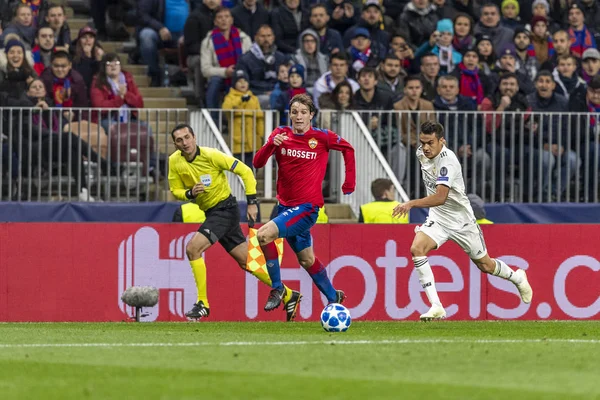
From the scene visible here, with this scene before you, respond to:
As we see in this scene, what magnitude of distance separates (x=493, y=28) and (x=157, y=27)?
5598mm

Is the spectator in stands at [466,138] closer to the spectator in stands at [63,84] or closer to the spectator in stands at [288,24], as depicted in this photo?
the spectator in stands at [288,24]

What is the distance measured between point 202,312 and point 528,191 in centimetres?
637

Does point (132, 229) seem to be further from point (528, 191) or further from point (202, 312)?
→ point (528, 191)

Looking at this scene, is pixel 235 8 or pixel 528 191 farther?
pixel 235 8

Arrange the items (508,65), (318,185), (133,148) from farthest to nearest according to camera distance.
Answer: (508,65)
(133,148)
(318,185)

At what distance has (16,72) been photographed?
64.1 feet

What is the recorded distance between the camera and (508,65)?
73.8 ft

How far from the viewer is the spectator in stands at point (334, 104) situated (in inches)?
790

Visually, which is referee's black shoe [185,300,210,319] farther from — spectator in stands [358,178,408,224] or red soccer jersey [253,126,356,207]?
spectator in stands [358,178,408,224]

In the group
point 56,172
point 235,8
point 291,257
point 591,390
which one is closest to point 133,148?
point 56,172

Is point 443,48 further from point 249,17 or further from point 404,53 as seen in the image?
point 249,17

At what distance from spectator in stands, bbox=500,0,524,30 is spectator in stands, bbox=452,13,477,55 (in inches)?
49.5

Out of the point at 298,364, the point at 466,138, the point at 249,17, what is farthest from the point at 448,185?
the point at 249,17

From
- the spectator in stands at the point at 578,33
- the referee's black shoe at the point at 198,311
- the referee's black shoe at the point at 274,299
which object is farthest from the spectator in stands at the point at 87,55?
the spectator in stands at the point at 578,33
